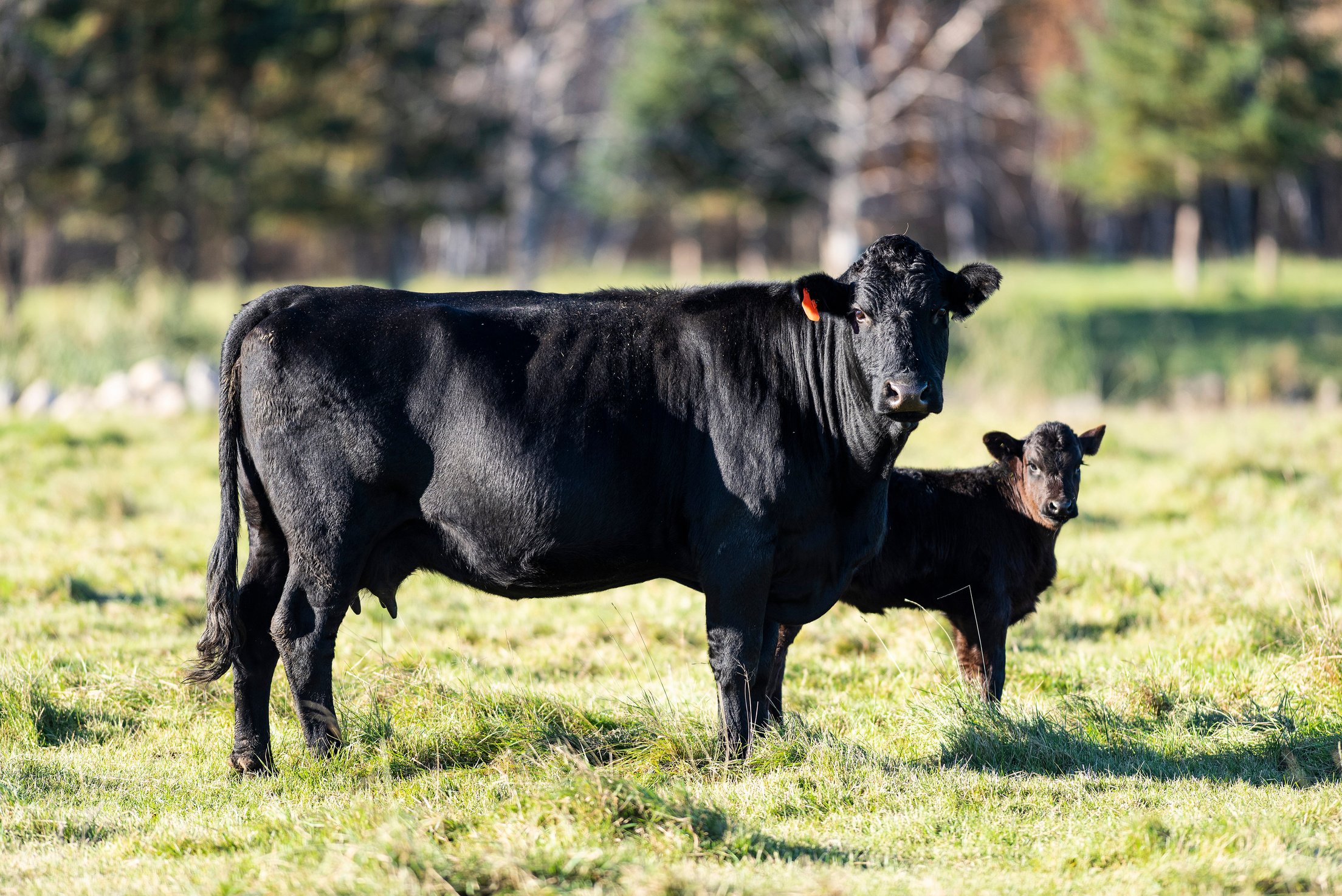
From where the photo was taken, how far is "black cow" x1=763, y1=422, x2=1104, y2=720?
670 centimetres

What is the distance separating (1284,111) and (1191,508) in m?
24.0

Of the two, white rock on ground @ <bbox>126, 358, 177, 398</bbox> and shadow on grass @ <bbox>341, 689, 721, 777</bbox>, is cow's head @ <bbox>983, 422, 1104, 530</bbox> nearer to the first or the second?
shadow on grass @ <bbox>341, 689, 721, 777</bbox>

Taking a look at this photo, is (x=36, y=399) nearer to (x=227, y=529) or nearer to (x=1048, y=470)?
(x=227, y=529)

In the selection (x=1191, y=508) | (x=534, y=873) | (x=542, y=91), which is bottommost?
(x=534, y=873)

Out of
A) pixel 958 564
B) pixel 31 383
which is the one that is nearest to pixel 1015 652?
pixel 958 564

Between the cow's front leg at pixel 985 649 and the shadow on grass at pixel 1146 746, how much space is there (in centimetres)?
47

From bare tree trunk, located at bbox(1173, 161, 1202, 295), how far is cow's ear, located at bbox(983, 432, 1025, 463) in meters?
28.1

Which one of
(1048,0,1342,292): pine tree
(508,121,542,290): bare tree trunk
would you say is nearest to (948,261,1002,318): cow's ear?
(1048,0,1342,292): pine tree

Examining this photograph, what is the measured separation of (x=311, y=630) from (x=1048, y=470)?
12.0 ft

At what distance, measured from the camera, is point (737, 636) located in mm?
5605

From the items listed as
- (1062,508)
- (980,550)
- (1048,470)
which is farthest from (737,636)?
(1048,470)

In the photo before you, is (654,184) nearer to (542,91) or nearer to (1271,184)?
(542,91)

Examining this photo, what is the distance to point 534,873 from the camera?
14.0ft

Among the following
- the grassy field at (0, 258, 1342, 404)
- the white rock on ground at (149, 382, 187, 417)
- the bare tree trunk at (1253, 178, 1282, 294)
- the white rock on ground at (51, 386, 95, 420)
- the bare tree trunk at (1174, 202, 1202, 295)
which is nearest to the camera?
the white rock on ground at (149, 382, 187, 417)
